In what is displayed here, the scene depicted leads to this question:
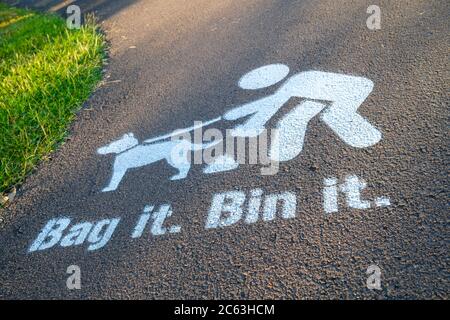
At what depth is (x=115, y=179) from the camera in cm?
327

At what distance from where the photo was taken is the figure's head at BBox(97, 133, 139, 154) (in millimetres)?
3611

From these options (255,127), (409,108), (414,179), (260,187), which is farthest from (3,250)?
(409,108)

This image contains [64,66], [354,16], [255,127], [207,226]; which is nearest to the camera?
[207,226]

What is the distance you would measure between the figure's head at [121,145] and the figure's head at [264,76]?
3.71 ft

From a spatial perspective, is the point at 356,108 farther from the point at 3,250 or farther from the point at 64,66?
the point at 64,66

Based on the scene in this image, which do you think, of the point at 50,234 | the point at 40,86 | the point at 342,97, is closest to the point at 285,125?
the point at 342,97

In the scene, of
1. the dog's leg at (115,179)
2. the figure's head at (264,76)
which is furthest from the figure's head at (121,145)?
the figure's head at (264,76)

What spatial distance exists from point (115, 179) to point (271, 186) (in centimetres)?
125

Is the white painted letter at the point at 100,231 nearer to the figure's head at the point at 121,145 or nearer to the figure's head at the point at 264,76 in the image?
the figure's head at the point at 121,145

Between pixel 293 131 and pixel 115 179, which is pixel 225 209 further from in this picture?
pixel 115 179

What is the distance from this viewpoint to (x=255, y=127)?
11.1 ft

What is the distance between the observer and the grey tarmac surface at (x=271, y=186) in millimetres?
2209

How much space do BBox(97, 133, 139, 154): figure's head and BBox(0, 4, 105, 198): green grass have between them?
2.04 ft

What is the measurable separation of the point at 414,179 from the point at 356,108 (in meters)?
0.90
